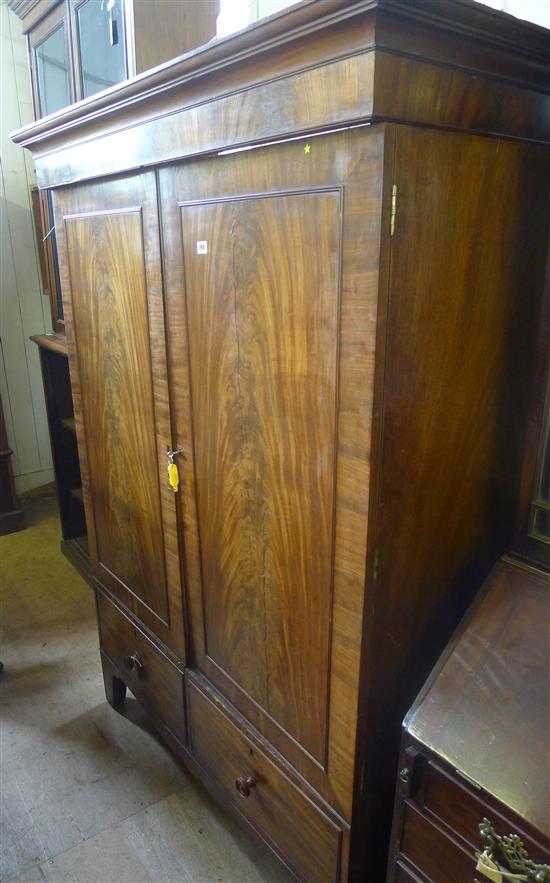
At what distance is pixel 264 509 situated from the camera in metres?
1.04

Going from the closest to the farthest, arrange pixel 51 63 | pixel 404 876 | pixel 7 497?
pixel 404 876
pixel 51 63
pixel 7 497

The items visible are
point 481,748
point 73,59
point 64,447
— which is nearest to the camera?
point 481,748

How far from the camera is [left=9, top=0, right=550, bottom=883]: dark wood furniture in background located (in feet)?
2.42

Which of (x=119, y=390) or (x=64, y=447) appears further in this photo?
(x=64, y=447)

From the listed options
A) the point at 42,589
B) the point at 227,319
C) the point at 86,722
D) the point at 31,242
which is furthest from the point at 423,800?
the point at 31,242

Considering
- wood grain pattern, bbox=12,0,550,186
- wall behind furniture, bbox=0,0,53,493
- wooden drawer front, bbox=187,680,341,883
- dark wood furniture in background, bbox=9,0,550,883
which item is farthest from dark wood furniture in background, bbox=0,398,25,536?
wood grain pattern, bbox=12,0,550,186

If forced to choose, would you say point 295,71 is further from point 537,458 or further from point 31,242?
point 31,242

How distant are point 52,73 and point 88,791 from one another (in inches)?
91.3

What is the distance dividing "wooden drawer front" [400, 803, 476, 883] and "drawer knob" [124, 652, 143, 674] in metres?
0.91

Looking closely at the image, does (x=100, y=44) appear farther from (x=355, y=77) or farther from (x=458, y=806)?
(x=458, y=806)

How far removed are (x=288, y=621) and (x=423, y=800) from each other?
1.09ft

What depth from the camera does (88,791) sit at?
1648 mm

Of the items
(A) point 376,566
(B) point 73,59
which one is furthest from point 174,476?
(B) point 73,59

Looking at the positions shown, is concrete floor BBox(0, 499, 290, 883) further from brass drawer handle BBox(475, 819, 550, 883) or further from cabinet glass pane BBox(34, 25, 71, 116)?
cabinet glass pane BBox(34, 25, 71, 116)
